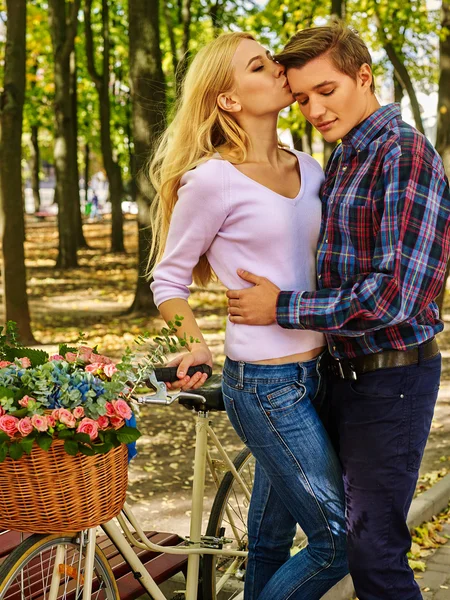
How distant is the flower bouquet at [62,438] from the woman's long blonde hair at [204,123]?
63 centimetres

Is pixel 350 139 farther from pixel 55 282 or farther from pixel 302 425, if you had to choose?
pixel 55 282

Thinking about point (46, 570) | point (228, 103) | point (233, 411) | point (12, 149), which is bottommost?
point (46, 570)

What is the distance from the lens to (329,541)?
287 centimetres

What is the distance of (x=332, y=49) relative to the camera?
282 cm

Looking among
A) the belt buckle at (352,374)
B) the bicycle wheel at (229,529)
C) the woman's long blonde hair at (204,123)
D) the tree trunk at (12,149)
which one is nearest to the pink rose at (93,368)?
the woman's long blonde hair at (204,123)

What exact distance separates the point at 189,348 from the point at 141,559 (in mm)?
1366

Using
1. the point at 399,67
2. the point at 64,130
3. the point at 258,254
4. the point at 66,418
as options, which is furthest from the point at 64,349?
the point at 64,130

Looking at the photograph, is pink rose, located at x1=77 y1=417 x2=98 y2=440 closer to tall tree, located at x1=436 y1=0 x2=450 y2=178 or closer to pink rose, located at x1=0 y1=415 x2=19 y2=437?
pink rose, located at x1=0 y1=415 x2=19 y2=437

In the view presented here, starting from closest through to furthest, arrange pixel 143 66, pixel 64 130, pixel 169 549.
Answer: pixel 169 549
pixel 143 66
pixel 64 130

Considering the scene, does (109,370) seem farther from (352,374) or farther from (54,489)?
(352,374)

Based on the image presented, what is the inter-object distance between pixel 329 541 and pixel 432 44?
23429 millimetres

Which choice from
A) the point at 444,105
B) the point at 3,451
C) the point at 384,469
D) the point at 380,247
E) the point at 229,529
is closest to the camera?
the point at 3,451

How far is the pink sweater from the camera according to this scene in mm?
2830

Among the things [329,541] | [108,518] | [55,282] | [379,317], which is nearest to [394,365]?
[379,317]
